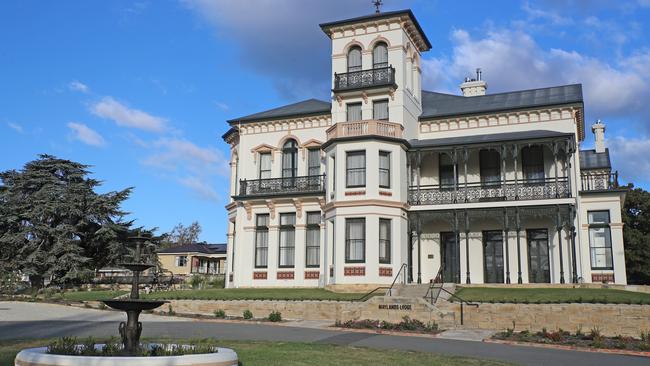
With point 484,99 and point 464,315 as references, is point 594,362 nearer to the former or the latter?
point 464,315

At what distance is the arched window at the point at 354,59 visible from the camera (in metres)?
32.7

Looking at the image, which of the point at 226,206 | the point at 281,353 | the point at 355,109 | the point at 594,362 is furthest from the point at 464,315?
the point at 226,206

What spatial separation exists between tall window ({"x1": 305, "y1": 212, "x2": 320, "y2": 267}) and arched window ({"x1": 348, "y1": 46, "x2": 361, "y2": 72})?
8.03 metres

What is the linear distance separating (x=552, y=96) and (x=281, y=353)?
23264mm

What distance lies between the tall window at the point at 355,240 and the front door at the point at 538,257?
808 centimetres

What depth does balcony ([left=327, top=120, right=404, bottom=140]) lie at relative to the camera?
97.2 ft

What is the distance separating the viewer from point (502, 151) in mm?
28844

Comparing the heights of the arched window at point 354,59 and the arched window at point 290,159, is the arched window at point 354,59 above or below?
above

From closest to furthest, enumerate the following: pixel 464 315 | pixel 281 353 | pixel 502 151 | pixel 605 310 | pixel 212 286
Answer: pixel 281 353
pixel 605 310
pixel 464 315
pixel 502 151
pixel 212 286

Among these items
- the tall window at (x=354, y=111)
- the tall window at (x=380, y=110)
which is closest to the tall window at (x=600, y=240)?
the tall window at (x=380, y=110)

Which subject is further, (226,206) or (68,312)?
(226,206)

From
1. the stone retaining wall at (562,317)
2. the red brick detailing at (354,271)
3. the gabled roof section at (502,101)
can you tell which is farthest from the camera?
the gabled roof section at (502,101)

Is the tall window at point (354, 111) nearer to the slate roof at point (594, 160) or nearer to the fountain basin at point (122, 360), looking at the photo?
the slate roof at point (594, 160)

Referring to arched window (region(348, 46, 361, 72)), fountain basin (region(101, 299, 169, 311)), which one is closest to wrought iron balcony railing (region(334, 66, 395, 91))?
arched window (region(348, 46, 361, 72))
